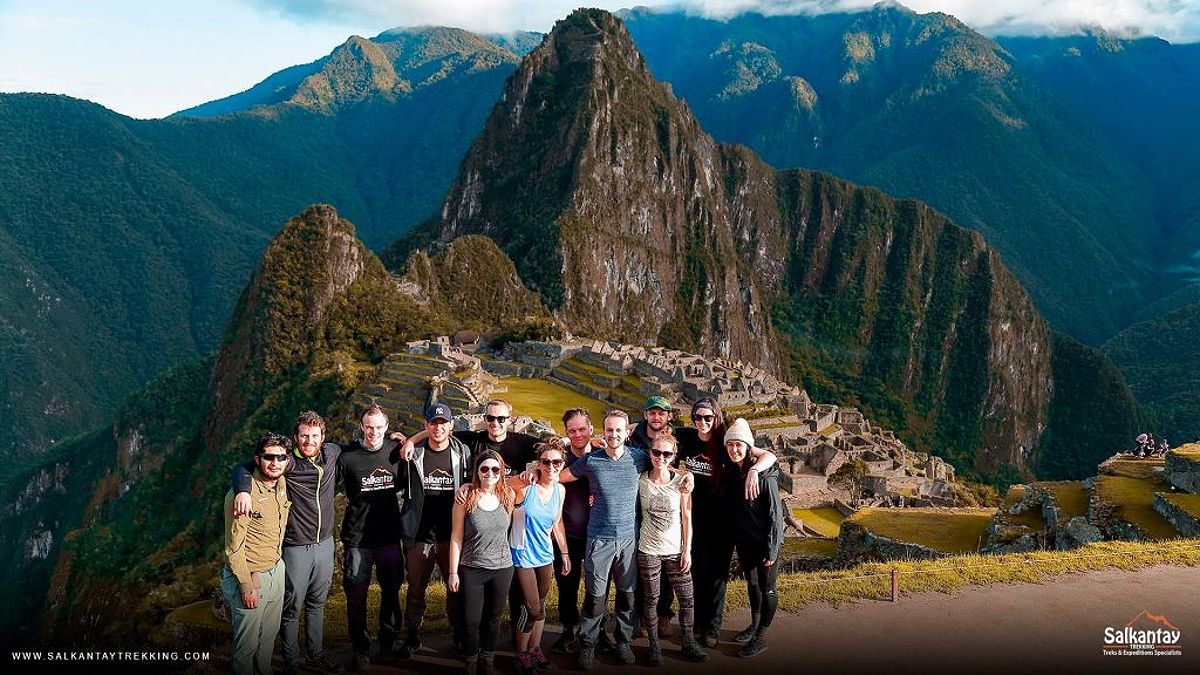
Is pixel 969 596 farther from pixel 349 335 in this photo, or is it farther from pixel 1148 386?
pixel 1148 386

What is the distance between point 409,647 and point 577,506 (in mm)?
2561

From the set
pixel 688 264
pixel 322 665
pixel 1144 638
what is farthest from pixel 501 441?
pixel 688 264

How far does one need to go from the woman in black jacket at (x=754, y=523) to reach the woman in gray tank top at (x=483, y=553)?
260 centimetres

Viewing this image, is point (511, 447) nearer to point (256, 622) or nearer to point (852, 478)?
point (256, 622)

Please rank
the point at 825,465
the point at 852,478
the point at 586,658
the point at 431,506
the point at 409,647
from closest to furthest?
the point at 586,658, the point at 431,506, the point at 409,647, the point at 852,478, the point at 825,465

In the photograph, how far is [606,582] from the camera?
9.52 meters

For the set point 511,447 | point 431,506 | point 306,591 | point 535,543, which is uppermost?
point 511,447

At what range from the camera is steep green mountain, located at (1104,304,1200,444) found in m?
144

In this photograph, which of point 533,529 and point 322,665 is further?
point 322,665

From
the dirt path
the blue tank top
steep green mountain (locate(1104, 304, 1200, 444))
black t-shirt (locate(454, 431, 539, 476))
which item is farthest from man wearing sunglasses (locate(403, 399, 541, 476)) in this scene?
steep green mountain (locate(1104, 304, 1200, 444))

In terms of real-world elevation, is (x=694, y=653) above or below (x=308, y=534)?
below

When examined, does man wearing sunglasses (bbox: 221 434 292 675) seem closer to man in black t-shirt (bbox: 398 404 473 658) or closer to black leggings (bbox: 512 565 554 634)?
man in black t-shirt (bbox: 398 404 473 658)

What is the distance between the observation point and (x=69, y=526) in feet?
271

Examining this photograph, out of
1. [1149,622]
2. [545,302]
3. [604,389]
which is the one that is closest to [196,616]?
[1149,622]
